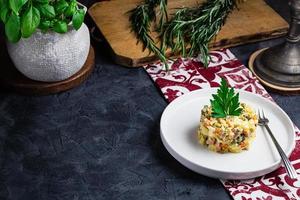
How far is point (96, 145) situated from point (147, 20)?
1.02ft

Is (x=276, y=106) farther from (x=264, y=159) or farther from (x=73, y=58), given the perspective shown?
(x=73, y=58)

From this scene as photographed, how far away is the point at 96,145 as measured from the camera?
83cm

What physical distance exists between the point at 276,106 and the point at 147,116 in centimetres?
21

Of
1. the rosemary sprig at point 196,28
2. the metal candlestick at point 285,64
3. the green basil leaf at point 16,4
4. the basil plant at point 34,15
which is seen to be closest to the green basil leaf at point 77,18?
the basil plant at point 34,15

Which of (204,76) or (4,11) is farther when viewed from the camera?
(204,76)

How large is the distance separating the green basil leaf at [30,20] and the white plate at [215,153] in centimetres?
25

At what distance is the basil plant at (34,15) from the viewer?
77 cm

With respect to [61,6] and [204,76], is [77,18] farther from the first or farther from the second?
[204,76]

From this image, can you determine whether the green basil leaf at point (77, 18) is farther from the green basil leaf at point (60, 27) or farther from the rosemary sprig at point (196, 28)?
the rosemary sprig at point (196, 28)

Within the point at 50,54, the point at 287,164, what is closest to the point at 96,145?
the point at 50,54

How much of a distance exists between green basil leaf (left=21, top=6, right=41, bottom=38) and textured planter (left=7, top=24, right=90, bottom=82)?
0.07m

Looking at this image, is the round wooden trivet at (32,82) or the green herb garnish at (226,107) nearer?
the green herb garnish at (226,107)

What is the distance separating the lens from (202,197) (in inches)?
29.4

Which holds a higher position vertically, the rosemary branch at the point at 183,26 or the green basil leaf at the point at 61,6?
the green basil leaf at the point at 61,6
